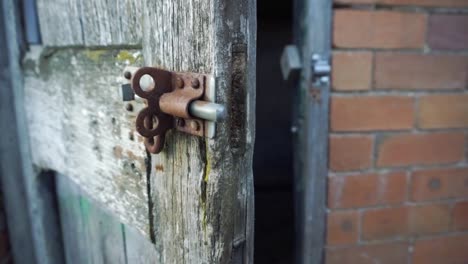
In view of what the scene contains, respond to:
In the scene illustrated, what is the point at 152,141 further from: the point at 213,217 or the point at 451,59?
the point at 451,59

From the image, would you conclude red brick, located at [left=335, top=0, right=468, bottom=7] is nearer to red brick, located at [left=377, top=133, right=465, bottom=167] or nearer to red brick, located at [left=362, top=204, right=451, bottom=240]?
red brick, located at [left=377, top=133, right=465, bottom=167]

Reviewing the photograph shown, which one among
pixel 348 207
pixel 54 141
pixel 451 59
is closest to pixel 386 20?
pixel 451 59

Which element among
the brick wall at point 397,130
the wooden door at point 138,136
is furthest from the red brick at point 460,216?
the wooden door at point 138,136

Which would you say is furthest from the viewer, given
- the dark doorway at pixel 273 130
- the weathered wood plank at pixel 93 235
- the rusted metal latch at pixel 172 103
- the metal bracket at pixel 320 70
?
the dark doorway at pixel 273 130

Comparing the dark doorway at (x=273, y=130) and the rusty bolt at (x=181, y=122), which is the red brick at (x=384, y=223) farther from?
the dark doorway at (x=273, y=130)

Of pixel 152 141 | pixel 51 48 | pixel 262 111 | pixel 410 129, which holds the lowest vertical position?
pixel 262 111

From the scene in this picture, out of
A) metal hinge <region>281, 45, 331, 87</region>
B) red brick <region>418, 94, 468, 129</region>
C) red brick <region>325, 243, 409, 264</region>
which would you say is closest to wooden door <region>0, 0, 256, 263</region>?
metal hinge <region>281, 45, 331, 87</region>
